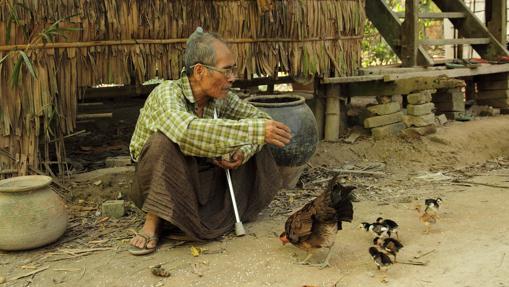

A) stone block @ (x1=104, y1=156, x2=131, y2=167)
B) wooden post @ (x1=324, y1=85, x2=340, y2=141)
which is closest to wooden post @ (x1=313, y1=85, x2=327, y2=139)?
wooden post @ (x1=324, y1=85, x2=340, y2=141)

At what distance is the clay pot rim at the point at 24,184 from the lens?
3.84 meters

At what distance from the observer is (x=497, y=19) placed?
8445 millimetres

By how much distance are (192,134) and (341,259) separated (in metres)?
1.23

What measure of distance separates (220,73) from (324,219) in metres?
1.18

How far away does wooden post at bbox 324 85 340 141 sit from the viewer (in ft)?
22.7

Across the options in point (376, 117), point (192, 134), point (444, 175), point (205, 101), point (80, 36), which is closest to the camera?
point (192, 134)

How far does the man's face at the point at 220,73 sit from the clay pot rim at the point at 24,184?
129cm

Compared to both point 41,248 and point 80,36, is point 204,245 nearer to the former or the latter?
point 41,248

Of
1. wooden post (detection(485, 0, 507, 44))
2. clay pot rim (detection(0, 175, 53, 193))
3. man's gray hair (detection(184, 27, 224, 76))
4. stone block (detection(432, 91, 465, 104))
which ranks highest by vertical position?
wooden post (detection(485, 0, 507, 44))

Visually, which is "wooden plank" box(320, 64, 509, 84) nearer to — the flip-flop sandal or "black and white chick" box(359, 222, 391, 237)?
"black and white chick" box(359, 222, 391, 237)

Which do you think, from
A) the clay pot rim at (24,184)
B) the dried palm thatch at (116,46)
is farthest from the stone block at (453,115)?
the clay pot rim at (24,184)

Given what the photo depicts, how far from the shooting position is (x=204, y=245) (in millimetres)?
3996

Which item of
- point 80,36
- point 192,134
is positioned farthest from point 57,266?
point 80,36

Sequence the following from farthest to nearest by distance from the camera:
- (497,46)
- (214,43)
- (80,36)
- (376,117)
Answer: (497,46), (376,117), (80,36), (214,43)
